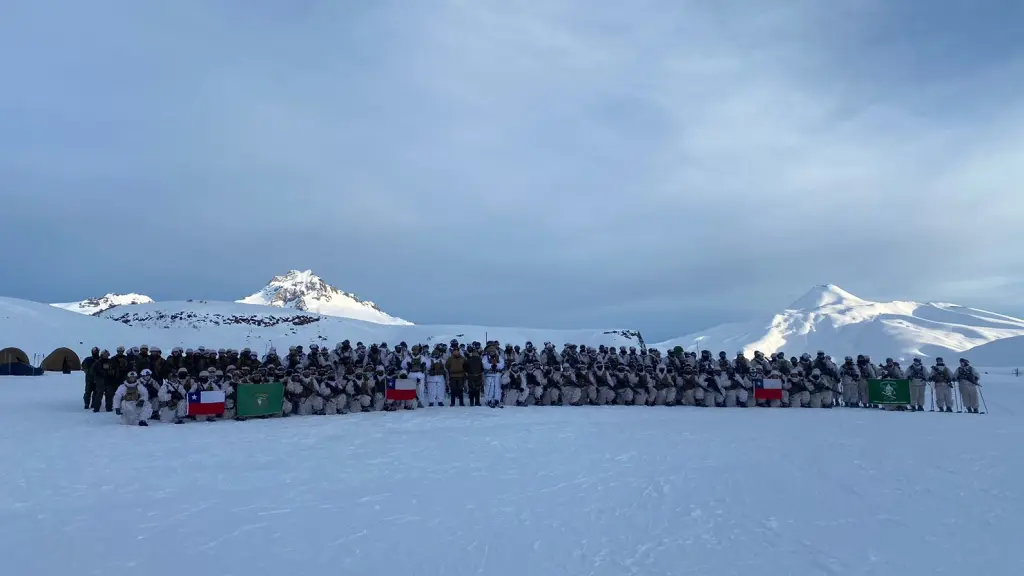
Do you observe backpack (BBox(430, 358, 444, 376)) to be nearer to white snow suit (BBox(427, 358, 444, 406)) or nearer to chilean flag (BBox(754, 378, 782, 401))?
white snow suit (BBox(427, 358, 444, 406))

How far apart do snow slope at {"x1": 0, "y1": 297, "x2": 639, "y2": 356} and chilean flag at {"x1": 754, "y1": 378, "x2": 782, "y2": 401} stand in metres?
25.0

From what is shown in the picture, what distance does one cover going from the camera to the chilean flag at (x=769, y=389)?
19.0 meters

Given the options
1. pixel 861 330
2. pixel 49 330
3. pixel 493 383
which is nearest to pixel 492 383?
pixel 493 383

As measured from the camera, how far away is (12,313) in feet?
134

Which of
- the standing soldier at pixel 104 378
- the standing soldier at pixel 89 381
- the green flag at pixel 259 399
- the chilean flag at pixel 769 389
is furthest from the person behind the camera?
the chilean flag at pixel 769 389

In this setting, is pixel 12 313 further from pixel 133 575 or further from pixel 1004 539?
pixel 1004 539

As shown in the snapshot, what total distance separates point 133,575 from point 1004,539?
8.73 meters

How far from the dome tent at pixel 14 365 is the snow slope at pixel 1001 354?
61.1 metres

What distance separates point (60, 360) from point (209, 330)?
12.7m

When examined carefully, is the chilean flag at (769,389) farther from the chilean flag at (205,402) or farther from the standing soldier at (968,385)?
the chilean flag at (205,402)

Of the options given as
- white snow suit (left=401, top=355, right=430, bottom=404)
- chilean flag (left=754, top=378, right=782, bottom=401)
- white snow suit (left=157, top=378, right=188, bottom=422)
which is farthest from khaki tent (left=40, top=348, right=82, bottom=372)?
chilean flag (left=754, top=378, right=782, bottom=401)

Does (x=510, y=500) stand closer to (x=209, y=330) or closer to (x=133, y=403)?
(x=133, y=403)

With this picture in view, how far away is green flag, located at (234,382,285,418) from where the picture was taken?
604 inches

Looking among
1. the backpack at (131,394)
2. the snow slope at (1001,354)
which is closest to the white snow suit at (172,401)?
the backpack at (131,394)
